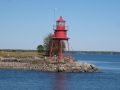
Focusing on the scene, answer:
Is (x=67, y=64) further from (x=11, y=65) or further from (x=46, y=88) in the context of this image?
(x=46, y=88)

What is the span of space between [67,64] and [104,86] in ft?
Result: 63.2

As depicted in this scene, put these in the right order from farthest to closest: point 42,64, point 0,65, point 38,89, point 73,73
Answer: point 0,65
point 42,64
point 73,73
point 38,89

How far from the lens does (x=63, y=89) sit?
1622 inches

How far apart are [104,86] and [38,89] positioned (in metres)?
9.97

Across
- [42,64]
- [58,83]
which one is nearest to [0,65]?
[42,64]

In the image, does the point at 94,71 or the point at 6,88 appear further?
the point at 94,71

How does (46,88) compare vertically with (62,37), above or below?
below

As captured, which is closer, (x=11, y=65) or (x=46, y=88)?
(x=46, y=88)

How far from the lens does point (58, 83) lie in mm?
46875

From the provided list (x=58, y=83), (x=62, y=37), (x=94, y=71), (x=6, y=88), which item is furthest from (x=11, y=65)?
(x=6, y=88)

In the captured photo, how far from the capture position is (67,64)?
64.2 meters

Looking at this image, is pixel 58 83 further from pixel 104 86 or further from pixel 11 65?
pixel 11 65

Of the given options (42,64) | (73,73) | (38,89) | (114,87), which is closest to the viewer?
(38,89)

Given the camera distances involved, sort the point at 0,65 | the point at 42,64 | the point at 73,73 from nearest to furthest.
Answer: the point at 73,73
the point at 42,64
the point at 0,65
